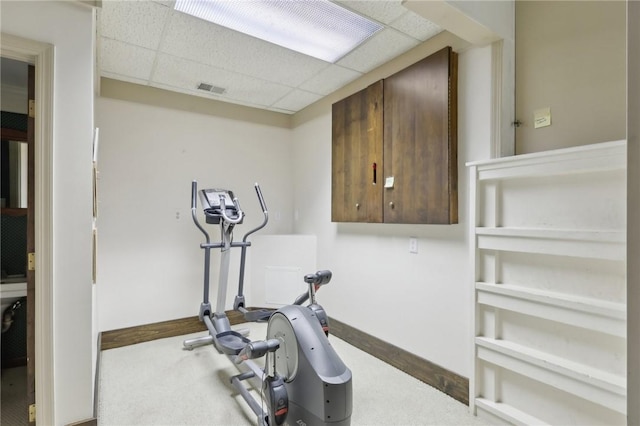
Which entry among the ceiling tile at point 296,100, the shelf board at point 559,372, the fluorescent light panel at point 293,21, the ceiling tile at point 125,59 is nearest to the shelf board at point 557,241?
the shelf board at point 559,372

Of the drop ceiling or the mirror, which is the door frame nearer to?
the drop ceiling

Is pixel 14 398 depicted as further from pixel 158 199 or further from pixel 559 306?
pixel 559 306

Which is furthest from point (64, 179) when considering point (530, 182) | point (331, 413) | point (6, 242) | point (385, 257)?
point (530, 182)

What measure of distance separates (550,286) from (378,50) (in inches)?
83.6

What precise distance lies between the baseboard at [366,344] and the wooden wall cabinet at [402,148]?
3.67 ft

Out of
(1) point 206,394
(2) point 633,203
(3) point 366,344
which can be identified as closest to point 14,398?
(1) point 206,394

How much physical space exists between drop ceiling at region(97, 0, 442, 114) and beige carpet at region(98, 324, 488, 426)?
104 inches

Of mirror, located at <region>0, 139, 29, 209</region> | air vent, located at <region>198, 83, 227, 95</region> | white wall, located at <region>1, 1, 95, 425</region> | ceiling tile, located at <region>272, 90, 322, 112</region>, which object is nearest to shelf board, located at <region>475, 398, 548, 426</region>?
white wall, located at <region>1, 1, 95, 425</region>

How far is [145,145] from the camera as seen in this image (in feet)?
11.6

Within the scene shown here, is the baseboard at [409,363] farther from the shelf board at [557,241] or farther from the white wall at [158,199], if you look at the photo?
the white wall at [158,199]

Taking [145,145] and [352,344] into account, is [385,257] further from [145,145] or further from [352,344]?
[145,145]

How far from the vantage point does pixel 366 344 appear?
10.5ft

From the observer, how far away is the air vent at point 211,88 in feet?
11.3

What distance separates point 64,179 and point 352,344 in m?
2.74
